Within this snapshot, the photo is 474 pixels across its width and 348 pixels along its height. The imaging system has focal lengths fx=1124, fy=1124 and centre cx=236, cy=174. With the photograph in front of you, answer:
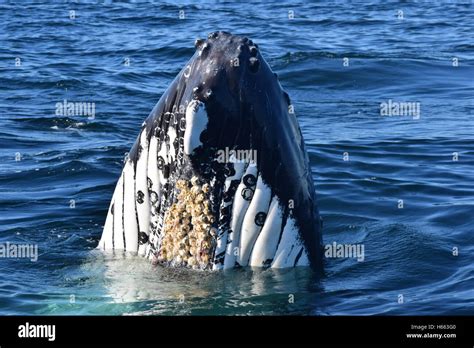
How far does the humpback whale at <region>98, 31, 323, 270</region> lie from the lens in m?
8.05

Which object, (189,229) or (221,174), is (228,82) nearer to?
(221,174)

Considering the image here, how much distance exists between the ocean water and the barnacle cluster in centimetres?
13

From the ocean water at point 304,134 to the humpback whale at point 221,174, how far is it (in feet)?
0.65

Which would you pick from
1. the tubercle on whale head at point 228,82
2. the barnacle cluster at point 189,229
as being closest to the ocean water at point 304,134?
the barnacle cluster at point 189,229

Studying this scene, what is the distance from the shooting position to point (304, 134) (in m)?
17.0

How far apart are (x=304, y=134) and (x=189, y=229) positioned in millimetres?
8694

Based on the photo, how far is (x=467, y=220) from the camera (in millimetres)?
11984

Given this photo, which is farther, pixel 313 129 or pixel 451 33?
pixel 451 33

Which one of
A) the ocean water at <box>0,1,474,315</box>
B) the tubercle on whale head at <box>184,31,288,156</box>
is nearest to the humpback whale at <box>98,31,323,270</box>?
the tubercle on whale head at <box>184,31,288,156</box>

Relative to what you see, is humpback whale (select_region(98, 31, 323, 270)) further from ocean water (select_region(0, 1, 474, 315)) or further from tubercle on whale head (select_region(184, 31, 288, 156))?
ocean water (select_region(0, 1, 474, 315))

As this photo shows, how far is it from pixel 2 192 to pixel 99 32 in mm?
16034

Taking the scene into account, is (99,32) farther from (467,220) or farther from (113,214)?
(113,214)

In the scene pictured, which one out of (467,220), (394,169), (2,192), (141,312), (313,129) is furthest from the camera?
(313,129)

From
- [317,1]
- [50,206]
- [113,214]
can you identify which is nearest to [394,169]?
[50,206]
